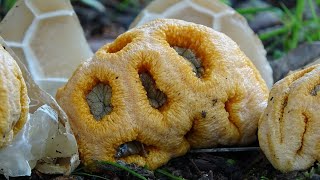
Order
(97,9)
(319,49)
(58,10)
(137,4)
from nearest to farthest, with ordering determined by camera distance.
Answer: (58,10)
(319,49)
(97,9)
(137,4)

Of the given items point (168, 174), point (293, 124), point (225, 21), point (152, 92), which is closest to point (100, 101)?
point (152, 92)

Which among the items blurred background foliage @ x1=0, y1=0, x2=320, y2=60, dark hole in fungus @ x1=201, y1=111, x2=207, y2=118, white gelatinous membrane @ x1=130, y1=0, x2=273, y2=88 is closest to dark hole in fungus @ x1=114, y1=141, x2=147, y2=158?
dark hole in fungus @ x1=201, y1=111, x2=207, y2=118

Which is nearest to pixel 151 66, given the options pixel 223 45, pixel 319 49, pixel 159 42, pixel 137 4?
pixel 159 42

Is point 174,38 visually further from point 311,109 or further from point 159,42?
point 311,109

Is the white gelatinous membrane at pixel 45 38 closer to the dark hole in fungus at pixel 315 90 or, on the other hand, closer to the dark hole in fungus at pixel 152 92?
the dark hole in fungus at pixel 152 92

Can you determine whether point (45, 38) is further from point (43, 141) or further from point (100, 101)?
point (43, 141)

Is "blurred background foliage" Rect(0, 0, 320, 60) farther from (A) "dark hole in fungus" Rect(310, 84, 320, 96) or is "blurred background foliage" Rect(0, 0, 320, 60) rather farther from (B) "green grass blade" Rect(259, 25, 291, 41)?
(A) "dark hole in fungus" Rect(310, 84, 320, 96)

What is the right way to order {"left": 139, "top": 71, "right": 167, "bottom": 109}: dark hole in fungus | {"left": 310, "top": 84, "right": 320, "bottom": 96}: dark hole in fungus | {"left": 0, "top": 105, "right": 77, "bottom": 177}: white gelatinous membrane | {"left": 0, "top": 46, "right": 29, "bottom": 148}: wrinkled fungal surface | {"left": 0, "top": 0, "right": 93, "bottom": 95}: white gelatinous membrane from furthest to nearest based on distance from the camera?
{"left": 0, "top": 0, "right": 93, "bottom": 95}: white gelatinous membrane
{"left": 139, "top": 71, "right": 167, "bottom": 109}: dark hole in fungus
{"left": 310, "top": 84, "right": 320, "bottom": 96}: dark hole in fungus
{"left": 0, "top": 105, "right": 77, "bottom": 177}: white gelatinous membrane
{"left": 0, "top": 46, "right": 29, "bottom": 148}: wrinkled fungal surface
